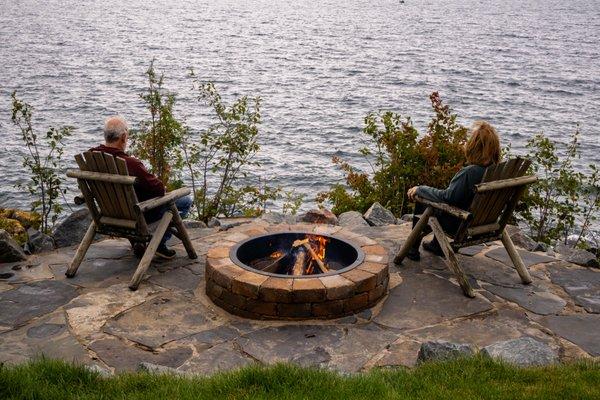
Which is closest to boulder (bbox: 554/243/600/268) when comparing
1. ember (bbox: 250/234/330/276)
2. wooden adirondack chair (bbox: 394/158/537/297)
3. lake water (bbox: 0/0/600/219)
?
wooden adirondack chair (bbox: 394/158/537/297)

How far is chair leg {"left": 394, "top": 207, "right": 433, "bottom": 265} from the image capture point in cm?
624

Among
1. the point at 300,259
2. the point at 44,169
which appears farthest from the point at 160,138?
the point at 300,259

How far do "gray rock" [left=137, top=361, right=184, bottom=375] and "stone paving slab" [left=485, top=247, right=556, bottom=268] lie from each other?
3.99 metres

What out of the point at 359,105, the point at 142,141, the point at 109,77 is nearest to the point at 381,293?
the point at 142,141

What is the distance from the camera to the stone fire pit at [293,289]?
5199mm

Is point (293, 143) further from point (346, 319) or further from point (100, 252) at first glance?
Result: point (346, 319)

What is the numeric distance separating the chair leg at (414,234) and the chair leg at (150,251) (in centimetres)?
241

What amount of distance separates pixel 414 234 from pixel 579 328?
5.94ft

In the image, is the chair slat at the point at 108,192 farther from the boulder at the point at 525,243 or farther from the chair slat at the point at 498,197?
the boulder at the point at 525,243

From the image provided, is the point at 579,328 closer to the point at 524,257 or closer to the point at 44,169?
the point at 524,257

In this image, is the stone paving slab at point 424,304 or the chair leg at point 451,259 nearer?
the stone paving slab at point 424,304

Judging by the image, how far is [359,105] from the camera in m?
29.1

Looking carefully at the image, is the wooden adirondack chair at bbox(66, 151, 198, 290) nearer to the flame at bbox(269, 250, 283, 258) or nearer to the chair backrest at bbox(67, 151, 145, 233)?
the chair backrest at bbox(67, 151, 145, 233)

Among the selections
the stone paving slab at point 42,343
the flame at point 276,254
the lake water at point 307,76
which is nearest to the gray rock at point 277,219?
the flame at point 276,254
